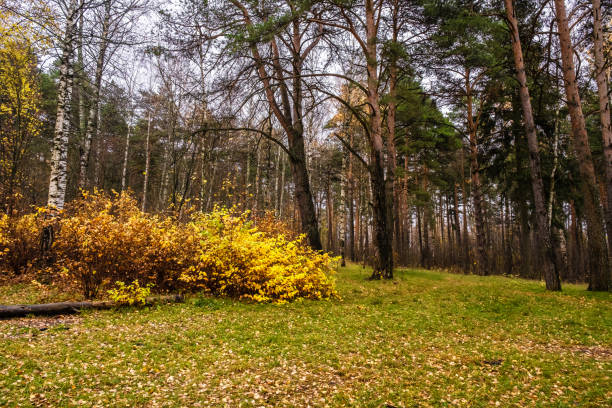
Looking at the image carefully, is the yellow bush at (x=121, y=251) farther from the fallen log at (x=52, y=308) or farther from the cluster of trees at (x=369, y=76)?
the cluster of trees at (x=369, y=76)

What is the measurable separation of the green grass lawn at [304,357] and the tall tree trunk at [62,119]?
10.2 feet

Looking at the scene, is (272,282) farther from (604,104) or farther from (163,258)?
(604,104)

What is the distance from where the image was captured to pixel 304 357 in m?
4.19

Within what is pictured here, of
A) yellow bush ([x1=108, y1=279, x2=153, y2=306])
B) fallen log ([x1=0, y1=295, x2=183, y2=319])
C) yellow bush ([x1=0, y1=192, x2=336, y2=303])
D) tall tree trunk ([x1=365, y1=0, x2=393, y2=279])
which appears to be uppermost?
tall tree trunk ([x1=365, y1=0, x2=393, y2=279])

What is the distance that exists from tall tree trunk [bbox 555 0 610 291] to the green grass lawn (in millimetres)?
2496

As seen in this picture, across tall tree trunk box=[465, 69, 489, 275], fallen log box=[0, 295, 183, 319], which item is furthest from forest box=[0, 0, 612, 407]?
tall tree trunk box=[465, 69, 489, 275]

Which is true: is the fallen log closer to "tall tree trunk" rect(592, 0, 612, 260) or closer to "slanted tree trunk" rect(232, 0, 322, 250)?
"slanted tree trunk" rect(232, 0, 322, 250)

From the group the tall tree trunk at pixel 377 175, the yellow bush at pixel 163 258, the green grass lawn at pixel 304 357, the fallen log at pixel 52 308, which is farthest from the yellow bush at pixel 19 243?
the tall tree trunk at pixel 377 175

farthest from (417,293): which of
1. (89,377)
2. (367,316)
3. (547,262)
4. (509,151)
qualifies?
(509,151)

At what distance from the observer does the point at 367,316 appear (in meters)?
6.30

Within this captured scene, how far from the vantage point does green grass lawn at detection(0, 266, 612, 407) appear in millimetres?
3104

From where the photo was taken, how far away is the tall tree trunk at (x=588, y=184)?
859 cm

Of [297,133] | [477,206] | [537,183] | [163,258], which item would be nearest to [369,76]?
[297,133]

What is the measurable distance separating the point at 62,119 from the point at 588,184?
47.6 feet
